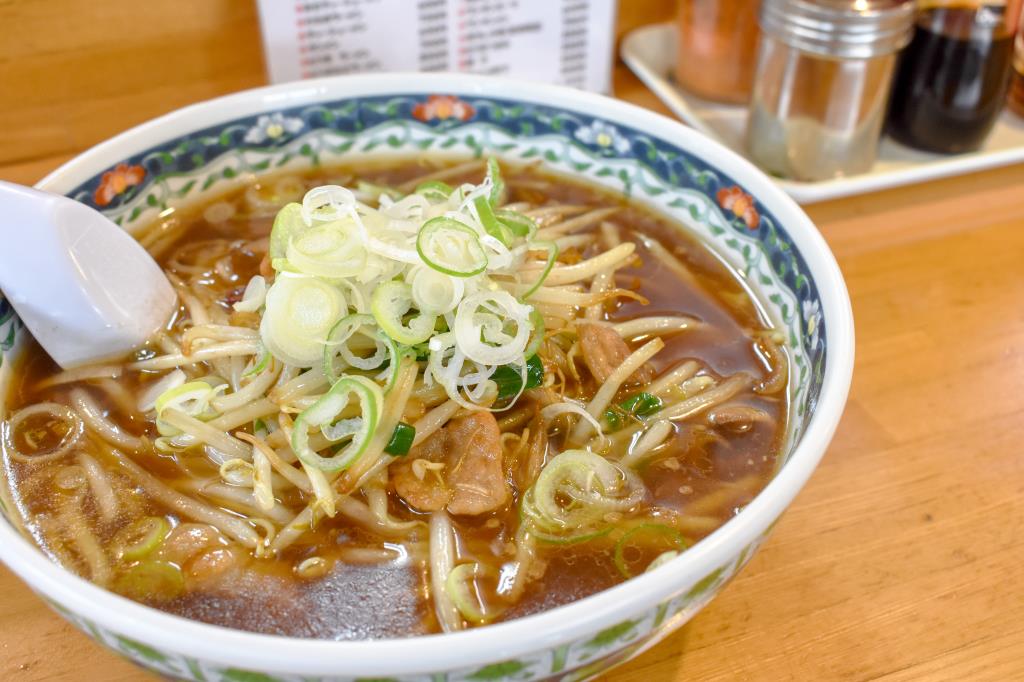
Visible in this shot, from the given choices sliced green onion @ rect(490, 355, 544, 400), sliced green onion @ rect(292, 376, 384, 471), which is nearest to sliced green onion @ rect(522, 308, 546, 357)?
sliced green onion @ rect(490, 355, 544, 400)

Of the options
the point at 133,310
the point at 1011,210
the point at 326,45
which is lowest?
the point at 1011,210

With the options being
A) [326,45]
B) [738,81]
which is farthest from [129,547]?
[738,81]

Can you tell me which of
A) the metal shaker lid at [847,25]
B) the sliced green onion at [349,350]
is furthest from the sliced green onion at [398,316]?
the metal shaker lid at [847,25]

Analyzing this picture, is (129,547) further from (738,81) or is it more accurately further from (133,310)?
(738,81)

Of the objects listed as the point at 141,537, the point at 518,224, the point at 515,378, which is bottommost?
the point at 141,537

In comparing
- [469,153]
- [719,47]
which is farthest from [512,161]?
[719,47]

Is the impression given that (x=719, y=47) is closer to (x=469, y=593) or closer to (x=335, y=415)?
(x=335, y=415)
